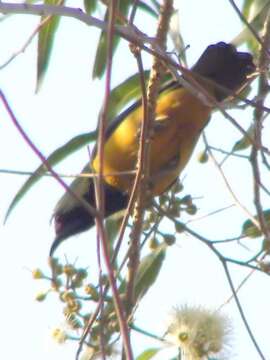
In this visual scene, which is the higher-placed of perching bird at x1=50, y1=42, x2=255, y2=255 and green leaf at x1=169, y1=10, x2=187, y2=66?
perching bird at x1=50, y1=42, x2=255, y2=255

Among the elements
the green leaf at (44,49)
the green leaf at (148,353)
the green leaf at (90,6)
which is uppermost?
the green leaf at (90,6)

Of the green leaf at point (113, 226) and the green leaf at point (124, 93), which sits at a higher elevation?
the green leaf at point (124, 93)

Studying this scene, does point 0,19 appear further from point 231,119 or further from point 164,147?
point 164,147

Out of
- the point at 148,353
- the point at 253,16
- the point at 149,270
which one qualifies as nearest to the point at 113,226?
the point at 149,270

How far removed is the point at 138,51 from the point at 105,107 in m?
0.45

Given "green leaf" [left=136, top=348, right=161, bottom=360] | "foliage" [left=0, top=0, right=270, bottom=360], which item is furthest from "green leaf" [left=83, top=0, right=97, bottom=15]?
"green leaf" [left=136, top=348, right=161, bottom=360]

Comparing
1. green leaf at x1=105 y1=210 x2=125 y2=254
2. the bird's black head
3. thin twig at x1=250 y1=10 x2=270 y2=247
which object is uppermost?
the bird's black head

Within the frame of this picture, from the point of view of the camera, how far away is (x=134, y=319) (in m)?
2.32

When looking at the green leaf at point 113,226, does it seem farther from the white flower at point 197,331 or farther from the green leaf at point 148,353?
the white flower at point 197,331

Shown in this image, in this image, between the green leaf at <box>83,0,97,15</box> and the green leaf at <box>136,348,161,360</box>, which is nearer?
the green leaf at <box>136,348,161,360</box>

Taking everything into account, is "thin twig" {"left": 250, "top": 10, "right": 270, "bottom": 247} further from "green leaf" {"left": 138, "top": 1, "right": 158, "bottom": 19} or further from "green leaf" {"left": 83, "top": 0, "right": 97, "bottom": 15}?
"green leaf" {"left": 83, "top": 0, "right": 97, "bottom": 15}

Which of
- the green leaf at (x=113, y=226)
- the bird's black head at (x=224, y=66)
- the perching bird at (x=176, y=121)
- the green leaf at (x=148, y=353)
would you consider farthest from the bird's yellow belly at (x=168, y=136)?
the green leaf at (x=148, y=353)

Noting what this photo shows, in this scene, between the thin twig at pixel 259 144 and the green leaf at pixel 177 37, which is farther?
the green leaf at pixel 177 37

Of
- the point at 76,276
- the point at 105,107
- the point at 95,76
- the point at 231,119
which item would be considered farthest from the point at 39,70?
the point at 105,107
